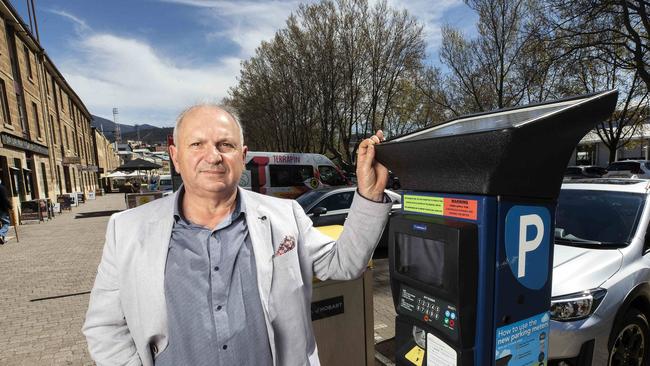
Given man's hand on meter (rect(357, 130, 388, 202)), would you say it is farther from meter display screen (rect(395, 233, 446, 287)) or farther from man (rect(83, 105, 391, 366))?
meter display screen (rect(395, 233, 446, 287))

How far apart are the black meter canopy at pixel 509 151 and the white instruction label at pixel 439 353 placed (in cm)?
62

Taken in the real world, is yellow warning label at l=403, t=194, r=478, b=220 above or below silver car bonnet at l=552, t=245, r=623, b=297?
above

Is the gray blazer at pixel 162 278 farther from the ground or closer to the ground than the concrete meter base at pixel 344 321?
farther from the ground

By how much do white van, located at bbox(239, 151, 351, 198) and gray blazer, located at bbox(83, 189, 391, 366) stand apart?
1005 cm

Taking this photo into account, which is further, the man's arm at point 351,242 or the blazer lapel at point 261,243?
the man's arm at point 351,242

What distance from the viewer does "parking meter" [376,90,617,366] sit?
50.7 inches

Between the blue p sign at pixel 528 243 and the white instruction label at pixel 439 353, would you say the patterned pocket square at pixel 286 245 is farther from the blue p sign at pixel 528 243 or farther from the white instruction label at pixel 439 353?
the blue p sign at pixel 528 243

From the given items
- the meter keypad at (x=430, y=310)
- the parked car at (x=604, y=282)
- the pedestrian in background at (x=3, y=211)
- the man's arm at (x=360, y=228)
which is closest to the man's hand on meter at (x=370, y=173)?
the man's arm at (x=360, y=228)

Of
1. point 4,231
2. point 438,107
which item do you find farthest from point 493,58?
point 4,231

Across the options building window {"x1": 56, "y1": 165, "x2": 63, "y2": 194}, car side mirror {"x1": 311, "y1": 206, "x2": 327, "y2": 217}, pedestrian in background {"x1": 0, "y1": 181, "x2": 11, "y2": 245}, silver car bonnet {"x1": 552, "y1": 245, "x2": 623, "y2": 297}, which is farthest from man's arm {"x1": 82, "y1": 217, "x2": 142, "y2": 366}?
building window {"x1": 56, "y1": 165, "x2": 63, "y2": 194}

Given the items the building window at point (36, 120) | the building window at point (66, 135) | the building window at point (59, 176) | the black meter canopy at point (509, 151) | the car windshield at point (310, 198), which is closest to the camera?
the black meter canopy at point (509, 151)

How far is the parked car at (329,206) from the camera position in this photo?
6.87 metres

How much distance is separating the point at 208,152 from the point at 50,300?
555 cm

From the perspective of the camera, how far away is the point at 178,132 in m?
1.51
